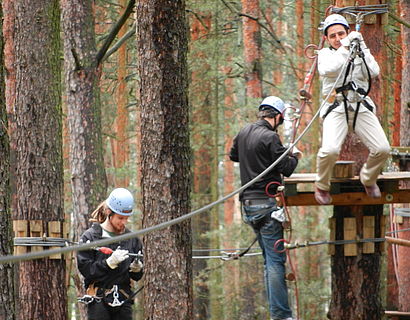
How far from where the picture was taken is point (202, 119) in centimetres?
1770

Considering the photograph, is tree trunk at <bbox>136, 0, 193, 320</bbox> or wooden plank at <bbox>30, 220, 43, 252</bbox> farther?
wooden plank at <bbox>30, 220, 43, 252</bbox>

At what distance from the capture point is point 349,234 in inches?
286

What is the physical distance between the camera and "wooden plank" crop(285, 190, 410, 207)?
707 centimetres

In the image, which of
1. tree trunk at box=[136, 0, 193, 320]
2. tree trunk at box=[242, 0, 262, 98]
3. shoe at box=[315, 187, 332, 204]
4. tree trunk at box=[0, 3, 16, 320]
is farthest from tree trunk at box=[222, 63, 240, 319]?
tree trunk at box=[0, 3, 16, 320]

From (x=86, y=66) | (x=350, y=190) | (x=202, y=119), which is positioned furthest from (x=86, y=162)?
(x=202, y=119)

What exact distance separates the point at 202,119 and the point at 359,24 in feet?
36.4

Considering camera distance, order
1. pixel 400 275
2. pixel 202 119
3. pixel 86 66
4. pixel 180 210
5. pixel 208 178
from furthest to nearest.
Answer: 1. pixel 208 178
2. pixel 202 119
3. pixel 400 275
4. pixel 86 66
5. pixel 180 210

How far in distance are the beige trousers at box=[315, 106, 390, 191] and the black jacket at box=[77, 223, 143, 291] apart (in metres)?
1.81

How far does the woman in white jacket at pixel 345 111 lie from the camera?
6.52 m

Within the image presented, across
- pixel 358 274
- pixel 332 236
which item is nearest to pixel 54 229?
pixel 332 236

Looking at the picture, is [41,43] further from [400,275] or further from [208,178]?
[208,178]

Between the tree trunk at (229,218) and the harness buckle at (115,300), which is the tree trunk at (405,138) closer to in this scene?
the tree trunk at (229,218)

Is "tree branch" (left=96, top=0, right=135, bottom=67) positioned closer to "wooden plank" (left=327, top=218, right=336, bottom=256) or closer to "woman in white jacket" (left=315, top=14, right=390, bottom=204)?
"woman in white jacket" (left=315, top=14, right=390, bottom=204)

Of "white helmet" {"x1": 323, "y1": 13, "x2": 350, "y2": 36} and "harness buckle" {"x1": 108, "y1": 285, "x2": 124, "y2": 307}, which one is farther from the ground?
"white helmet" {"x1": 323, "y1": 13, "x2": 350, "y2": 36}
